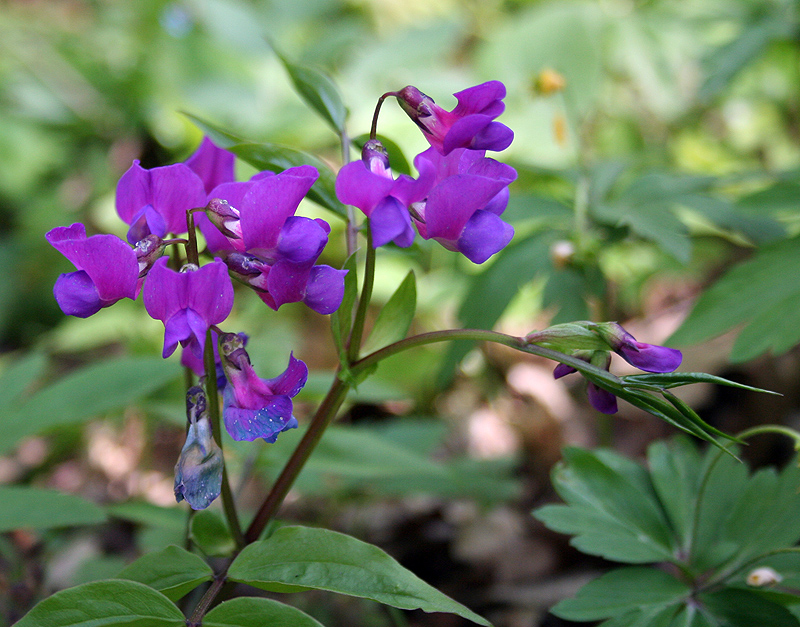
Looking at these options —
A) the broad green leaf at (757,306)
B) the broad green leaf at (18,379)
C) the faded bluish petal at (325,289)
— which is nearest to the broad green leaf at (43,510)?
the broad green leaf at (18,379)

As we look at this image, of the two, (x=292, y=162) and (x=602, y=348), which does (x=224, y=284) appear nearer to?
(x=292, y=162)

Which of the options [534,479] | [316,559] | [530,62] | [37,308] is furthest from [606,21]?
[37,308]

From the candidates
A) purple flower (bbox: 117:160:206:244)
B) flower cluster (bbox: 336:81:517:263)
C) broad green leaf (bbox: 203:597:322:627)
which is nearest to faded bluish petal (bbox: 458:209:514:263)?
flower cluster (bbox: 336:81:517:263)

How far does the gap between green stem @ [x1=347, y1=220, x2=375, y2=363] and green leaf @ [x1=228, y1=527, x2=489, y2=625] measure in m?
0.30

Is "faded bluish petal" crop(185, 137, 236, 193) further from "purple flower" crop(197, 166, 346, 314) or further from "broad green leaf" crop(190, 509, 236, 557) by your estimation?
"broad green leaf" crop(190, 509, 236, 557)

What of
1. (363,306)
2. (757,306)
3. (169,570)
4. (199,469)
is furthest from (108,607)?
(757,306)

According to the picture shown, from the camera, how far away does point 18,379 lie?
1.69m

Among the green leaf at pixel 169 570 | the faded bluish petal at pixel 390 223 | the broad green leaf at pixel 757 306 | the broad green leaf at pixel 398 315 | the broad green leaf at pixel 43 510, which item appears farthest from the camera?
the broad green leaf at pixel 757 306

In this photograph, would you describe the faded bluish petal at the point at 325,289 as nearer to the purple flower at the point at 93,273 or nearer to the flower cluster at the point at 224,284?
the flower cluster at the point at 224,284

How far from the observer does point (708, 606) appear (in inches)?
45.7

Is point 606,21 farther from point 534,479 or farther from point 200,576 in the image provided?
point 200,576

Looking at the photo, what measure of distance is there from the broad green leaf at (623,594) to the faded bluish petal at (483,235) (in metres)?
0.66

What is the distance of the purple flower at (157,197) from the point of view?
99cm

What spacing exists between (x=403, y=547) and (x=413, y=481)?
0.53 meters
